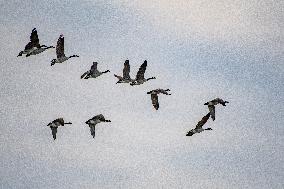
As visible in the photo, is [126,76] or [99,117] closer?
[126,76]

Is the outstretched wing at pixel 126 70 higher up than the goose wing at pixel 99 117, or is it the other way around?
the outstretched wing at pixel 126 70

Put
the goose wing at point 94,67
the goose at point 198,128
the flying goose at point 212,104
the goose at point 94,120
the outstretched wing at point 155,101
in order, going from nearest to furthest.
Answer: the goose wing at point 94,67 → the goose at point 94,120 → the outstretched wing at point 155,101 → the flying goose at point 212,104 → the goose at point 198,128

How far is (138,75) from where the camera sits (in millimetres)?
87062

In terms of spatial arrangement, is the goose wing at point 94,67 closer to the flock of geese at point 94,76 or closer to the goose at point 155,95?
the flock of geese at point 94,76

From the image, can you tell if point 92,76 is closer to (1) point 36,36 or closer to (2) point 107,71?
(2) point 107,71

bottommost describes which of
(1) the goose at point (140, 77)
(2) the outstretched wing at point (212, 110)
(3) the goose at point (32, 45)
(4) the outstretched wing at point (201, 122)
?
(4) the outstretched wing at point (201, 122)

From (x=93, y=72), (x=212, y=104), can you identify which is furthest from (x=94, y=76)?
(x=212, y=104)

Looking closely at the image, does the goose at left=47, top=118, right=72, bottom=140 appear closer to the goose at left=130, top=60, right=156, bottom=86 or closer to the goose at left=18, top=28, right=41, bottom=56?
the goose at left=130, top=60, right=156, bottom=86

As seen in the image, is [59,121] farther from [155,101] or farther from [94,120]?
[155,101]

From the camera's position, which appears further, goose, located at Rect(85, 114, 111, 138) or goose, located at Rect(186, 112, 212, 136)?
goose, located at Rect(186, 112, 212, 136)

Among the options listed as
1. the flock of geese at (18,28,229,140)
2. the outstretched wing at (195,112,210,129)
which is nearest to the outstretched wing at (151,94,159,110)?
the flock of geese at (18,28,229,140)

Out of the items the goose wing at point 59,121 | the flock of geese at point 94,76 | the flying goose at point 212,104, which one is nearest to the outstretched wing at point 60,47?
the flock of geese at point 94,76

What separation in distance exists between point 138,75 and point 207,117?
1202 cm

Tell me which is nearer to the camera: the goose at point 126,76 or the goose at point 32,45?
the goose at point 32,45
